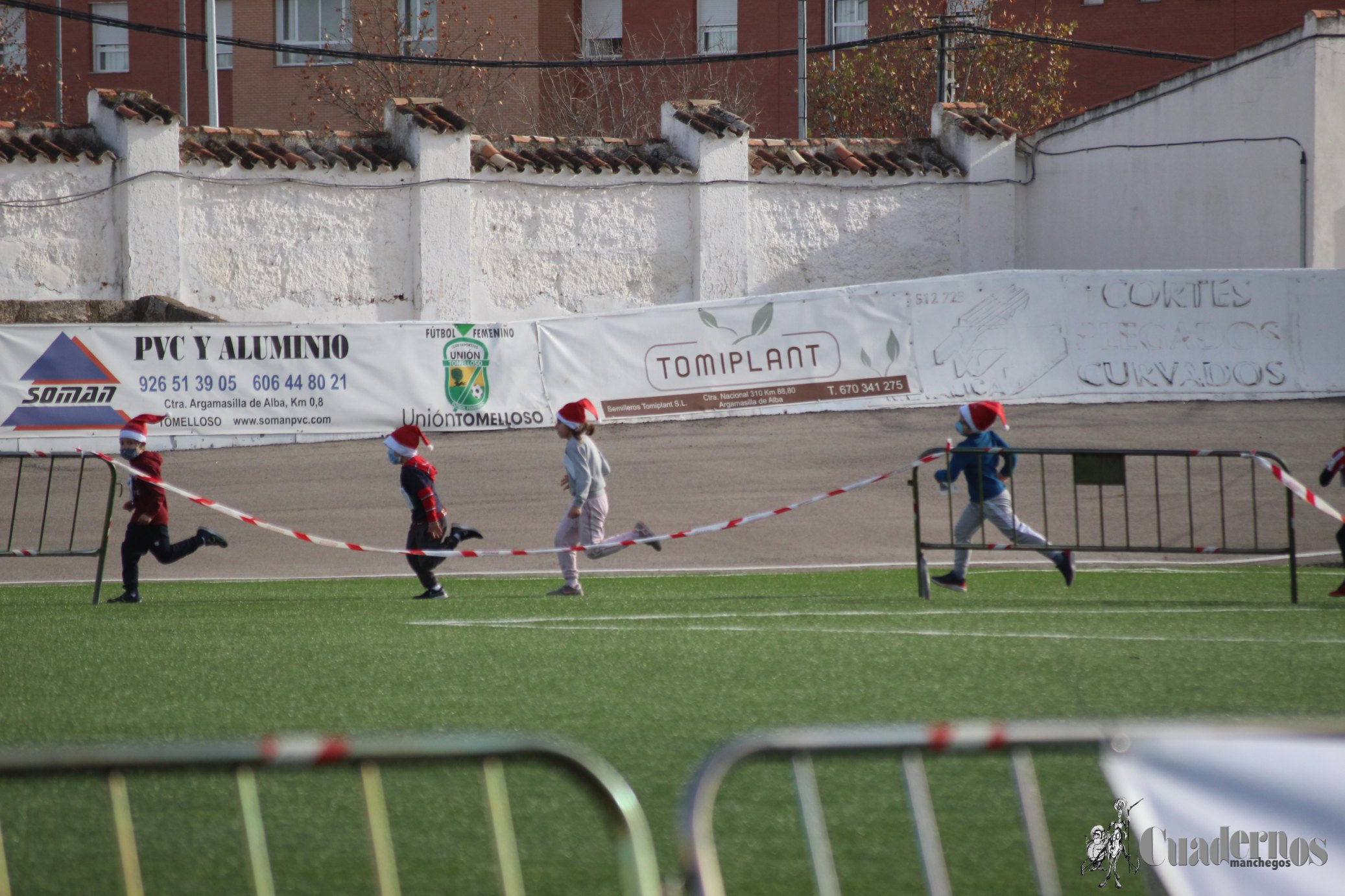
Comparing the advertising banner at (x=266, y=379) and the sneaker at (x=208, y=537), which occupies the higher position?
the advertising banner at (x=266, y=379)

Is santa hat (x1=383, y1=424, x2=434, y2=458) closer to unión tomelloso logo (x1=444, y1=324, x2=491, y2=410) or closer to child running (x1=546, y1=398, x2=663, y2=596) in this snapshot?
child running (x1=546, y1=398, x2=663, y2=596)

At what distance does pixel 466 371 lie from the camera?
1862 centimetres

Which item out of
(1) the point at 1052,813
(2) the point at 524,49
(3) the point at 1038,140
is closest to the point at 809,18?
(2) the point at 524,49

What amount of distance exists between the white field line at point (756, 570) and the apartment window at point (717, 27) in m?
29.2

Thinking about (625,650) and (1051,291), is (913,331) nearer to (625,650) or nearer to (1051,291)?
(1051,291)

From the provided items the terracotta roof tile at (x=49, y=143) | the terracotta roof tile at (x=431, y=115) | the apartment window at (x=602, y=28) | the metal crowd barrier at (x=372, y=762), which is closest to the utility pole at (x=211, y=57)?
the terracotta roof tile at (x=49, y=143)

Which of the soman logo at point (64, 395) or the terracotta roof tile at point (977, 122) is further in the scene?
the terracotta roof tile at point (977, 122)

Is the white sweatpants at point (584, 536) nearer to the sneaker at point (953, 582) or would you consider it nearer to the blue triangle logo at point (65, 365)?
the sneaker at point (953, 582)

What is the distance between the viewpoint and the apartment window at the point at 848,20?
4047 cm

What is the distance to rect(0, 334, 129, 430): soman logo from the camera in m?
17.7

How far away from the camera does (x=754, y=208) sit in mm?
22938

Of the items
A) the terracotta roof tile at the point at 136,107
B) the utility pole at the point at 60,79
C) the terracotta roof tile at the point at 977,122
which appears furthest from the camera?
the utility pole at the point at 60,79

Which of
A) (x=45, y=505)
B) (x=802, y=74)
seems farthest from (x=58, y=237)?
(x=802, y=74)

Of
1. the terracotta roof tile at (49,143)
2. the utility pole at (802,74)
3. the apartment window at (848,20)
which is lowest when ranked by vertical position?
the terracotta roof tile at (49,143)
